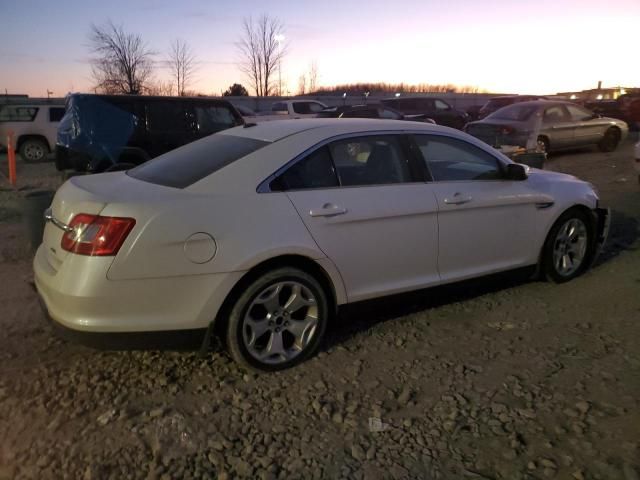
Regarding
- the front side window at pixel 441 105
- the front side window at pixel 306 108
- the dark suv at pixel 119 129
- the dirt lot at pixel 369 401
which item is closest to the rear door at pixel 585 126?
the front side window at pixel 441 105

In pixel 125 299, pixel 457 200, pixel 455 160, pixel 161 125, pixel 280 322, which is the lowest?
pixel 280 322

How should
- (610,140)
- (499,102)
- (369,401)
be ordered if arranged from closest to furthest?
(369,401), (610,140), (499,102)

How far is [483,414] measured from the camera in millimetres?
2982

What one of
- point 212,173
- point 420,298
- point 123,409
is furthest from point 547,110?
point 123,409

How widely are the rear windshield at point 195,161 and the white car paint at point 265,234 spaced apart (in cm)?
6

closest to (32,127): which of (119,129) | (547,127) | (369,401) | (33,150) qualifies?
(33,150)

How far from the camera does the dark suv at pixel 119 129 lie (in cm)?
971

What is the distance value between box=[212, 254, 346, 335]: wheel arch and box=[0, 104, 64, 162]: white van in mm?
15589

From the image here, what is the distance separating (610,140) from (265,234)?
47.0 ft

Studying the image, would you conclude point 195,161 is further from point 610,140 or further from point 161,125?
point 610,140

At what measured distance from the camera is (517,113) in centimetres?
1304

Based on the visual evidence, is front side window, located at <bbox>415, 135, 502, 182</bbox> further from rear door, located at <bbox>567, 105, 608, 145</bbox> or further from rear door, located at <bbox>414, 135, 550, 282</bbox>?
rear door, located at <bbox>567, 105, 608, 145</bbox>

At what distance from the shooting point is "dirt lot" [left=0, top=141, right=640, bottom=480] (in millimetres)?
2607

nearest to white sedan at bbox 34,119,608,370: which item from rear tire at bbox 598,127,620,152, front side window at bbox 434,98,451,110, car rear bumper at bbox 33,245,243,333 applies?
car rear bumper at bbox 33,245,243,333
